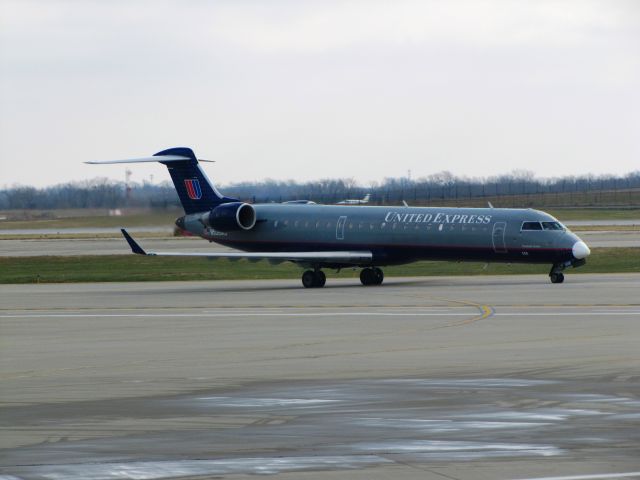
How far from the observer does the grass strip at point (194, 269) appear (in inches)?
2111

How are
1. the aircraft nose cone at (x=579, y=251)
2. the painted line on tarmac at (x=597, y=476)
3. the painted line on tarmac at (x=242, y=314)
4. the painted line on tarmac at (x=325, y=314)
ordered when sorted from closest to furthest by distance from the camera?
the painted line on tarmac at (x=597, y=476), the painted line on tarmac at (x=325, y=314), the painted line on tarmac at (x=242, y=314), the aircraft nose cone at (x=579, y=251)

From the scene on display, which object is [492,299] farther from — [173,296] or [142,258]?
[142,258]

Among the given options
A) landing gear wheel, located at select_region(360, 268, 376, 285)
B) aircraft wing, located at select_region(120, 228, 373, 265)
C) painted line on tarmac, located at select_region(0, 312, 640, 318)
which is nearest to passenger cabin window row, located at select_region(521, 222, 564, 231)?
aircraft wing, located at select_region(120, 228, 373, 265)

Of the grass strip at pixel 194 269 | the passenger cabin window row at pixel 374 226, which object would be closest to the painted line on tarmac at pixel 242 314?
the passenger cabin window row at pixel 374 226

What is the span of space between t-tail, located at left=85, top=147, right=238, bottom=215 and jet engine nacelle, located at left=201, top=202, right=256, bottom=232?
2.20 m

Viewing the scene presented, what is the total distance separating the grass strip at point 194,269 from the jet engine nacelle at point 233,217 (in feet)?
15.0

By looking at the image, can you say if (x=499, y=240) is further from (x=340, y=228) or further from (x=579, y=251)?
(x=340, y=228)

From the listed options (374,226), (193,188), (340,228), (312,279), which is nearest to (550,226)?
(374,226)

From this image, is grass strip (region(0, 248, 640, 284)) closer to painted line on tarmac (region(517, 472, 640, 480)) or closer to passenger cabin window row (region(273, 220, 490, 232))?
passenger cabin window row (region(273, 220, 490, 232))

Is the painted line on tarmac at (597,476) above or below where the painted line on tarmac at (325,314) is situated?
above

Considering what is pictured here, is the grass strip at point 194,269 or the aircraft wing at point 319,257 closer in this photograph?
the aircraft wing at point 319,257

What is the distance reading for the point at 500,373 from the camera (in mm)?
18844

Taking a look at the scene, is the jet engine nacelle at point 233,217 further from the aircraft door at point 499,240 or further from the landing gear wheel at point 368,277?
the aircraft door at point 499,240

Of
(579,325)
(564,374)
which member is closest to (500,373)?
(564,374)
